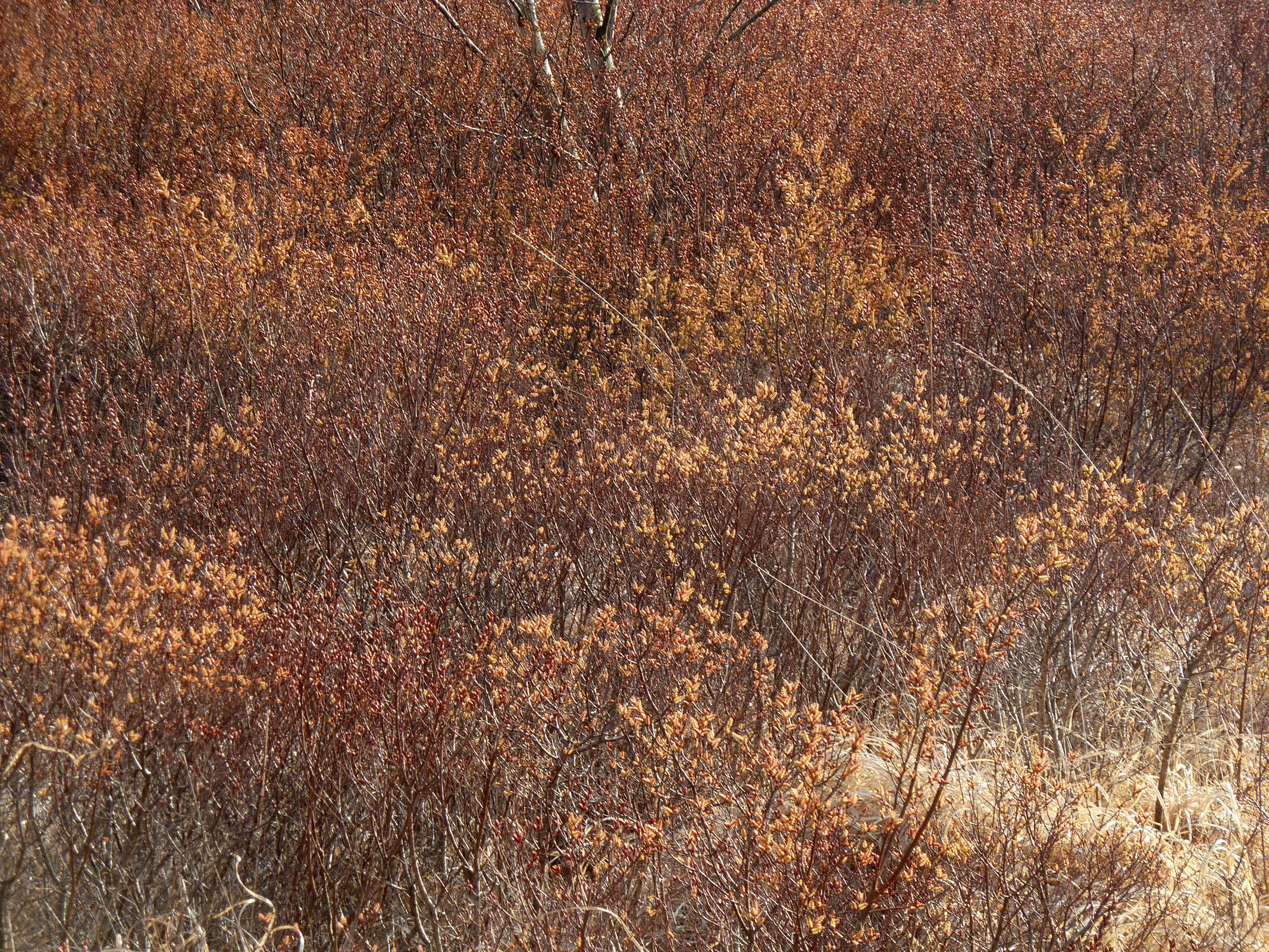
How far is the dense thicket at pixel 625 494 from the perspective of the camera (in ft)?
6.40

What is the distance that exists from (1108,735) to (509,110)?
15.0 ft

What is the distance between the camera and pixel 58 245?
4.27 meters

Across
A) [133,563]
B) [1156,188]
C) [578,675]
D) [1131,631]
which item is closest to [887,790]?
[578,675]

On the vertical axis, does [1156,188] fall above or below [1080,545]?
above

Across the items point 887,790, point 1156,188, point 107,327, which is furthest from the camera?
point 1156,188

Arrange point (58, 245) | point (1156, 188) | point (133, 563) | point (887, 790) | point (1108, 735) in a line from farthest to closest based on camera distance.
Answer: point (1156, 188) < point (58, 245) < point (1108, 735) < point (133, 563) < point (887, 790)

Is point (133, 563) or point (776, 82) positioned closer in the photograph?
point (133, 563)

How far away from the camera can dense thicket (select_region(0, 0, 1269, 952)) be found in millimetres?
1950

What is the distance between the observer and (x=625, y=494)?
313cm

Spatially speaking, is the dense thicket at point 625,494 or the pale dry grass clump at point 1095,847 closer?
the pale dry grass clump at point 1095,847

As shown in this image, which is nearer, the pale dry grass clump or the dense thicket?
the pale dry grass clump

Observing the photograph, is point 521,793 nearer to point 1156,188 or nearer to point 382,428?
point 382,428

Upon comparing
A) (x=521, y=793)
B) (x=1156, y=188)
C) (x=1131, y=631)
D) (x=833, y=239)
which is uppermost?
(x=1156, y=188)

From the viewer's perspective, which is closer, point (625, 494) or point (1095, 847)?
point (1095, 847)
